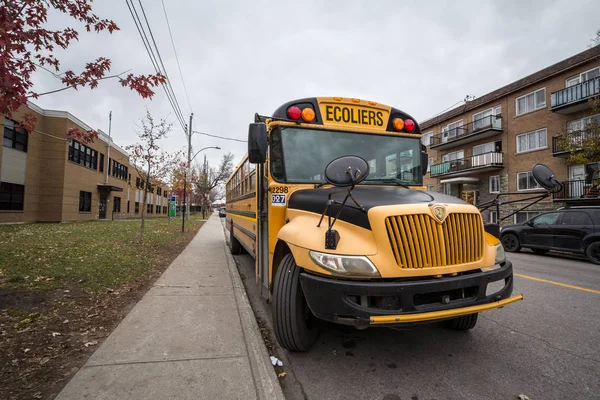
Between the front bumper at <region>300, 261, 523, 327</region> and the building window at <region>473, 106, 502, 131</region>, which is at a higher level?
the building window at <region>473, 106, 502, 131</region>

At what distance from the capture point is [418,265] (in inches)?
94.3

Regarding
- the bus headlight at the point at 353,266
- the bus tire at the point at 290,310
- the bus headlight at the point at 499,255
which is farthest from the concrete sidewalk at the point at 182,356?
the bus headlight at the point at 499,255

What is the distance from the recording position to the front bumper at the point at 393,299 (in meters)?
2.23

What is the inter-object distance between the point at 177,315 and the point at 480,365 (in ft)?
11.0

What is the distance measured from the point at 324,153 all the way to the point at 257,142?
79 cm

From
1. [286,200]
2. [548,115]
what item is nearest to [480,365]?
[286,200]

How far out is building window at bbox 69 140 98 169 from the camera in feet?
67.2

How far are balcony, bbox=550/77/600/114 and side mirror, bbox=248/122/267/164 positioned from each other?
18.9 meters

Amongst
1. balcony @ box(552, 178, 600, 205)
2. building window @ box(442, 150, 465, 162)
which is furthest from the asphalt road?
building window @ box(442, 150, 465, 162)

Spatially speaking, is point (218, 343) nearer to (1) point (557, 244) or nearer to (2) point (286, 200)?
(2) point (286, 200)

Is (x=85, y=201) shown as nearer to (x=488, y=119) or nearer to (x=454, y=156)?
(x=454, y=156)

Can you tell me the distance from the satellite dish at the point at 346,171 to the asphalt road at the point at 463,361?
1.64 m

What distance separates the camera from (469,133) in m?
22.2

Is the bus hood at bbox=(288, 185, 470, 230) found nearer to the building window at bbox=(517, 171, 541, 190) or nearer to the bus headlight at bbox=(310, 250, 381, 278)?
the bus headlight at bbox=(310, 250, 381, 278)
